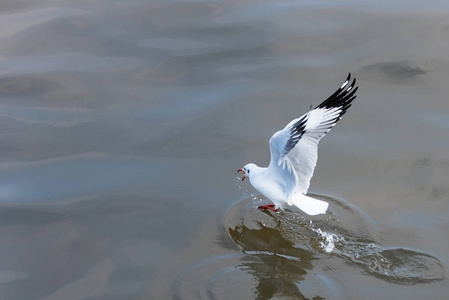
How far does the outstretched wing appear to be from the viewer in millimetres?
6262

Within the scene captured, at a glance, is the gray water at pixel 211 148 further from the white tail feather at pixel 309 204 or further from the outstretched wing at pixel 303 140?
the outstretched wing at pixel 303 140

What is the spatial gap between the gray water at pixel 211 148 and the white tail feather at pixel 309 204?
1.04ft

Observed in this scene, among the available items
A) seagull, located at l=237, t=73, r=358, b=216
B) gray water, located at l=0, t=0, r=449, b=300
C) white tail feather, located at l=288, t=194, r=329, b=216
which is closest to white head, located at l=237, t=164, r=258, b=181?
seagull, located at l=237, t=73, r=358, b=216

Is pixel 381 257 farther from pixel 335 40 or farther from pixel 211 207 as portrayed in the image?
pixel 335 40

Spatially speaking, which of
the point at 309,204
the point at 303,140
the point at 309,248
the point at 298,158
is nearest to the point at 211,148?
the point at 298,158

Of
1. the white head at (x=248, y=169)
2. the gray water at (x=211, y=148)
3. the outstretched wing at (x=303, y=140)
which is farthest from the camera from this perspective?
the white head at (x=248, y=169)

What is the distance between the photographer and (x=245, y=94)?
884 centimetres

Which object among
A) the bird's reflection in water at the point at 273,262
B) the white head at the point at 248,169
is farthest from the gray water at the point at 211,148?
the white head at the point at 248,169

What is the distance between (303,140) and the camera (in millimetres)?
6516

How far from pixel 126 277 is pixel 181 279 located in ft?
1.68

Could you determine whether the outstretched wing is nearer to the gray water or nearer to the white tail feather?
the white tail feather

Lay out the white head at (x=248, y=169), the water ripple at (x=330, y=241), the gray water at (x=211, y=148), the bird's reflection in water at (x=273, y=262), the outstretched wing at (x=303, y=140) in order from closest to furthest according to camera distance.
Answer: the bird's reflection in water at (x=273, y=262)
the water ripple at (x=330, y=241)
the gray water at (x=211, y=148)
the outstretched wing at (x=303, y=140)
the white head at (x=248, y=169)

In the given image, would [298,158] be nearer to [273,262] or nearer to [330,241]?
[330,241]

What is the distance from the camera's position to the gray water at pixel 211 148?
606 cm
